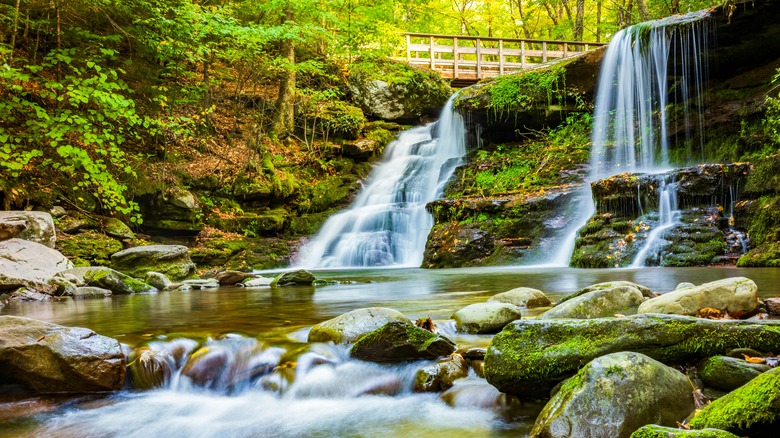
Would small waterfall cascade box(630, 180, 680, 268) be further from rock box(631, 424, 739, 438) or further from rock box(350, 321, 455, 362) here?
rock box(631, 424, 739, 438)

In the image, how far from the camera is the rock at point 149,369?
345 centimetres

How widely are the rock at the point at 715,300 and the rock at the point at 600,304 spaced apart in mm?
375

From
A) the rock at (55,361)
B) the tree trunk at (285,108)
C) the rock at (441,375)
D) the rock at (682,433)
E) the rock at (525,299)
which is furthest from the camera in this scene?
the tree trunk at (285,108)

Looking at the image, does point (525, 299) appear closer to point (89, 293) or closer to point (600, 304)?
point (600, 304)

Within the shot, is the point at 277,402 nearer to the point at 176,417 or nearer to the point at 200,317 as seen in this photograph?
the point at 176,417

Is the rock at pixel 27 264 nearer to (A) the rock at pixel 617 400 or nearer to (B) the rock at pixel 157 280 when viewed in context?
(B) the rock at pixel 157 280

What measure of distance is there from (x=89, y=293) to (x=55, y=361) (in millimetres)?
5364

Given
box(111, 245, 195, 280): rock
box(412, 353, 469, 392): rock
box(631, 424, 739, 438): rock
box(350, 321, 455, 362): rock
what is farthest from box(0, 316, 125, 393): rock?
box(111, 245, 195, 280): rock

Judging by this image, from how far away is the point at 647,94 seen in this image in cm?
1386

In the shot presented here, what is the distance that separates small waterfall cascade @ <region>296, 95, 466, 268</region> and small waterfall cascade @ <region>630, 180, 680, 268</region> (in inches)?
229

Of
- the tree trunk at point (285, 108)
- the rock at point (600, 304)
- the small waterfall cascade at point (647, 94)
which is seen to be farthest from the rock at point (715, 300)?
the tree trunk at point (285, 108)

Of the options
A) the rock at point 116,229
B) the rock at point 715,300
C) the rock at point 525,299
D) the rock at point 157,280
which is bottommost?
the rock at point 157,280

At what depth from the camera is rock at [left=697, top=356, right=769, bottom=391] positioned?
2223 millimetres

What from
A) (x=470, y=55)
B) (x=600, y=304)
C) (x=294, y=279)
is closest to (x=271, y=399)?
(x=600, y=304)
